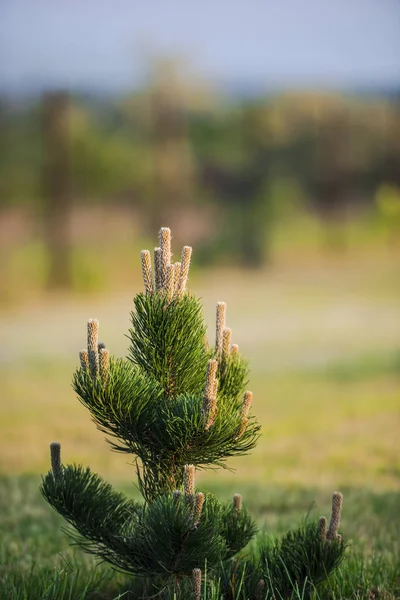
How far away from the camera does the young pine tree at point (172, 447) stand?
185 centimetres

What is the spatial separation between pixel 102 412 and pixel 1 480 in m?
3.11

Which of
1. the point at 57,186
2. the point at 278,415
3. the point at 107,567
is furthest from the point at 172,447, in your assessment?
the point at 57,186

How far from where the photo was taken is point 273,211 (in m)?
8.98

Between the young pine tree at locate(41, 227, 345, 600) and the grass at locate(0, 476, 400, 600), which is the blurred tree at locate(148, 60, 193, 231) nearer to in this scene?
the grass at locate(0, 476, 400, 600)

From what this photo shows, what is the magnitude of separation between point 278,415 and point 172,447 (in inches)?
184

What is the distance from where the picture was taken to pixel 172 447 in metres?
1.95

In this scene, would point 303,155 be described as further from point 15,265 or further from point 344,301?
point 15,265

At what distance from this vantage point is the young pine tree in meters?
1.85

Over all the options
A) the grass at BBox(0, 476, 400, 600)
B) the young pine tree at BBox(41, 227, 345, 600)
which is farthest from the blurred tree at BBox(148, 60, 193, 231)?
the young pine tree at BBox(41, 227, 345, 600)

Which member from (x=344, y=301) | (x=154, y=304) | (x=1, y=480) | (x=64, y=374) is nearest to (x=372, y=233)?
(x=344, y=301)

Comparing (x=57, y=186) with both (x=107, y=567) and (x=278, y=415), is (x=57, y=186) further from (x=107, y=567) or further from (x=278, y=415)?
(x=107, y=567)

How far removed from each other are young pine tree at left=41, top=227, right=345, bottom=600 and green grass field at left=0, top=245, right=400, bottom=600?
23cm

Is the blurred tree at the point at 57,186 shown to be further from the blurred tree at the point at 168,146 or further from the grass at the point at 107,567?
the grass at the point at 107,567

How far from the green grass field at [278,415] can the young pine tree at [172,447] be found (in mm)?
232
